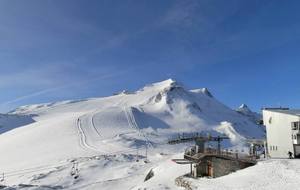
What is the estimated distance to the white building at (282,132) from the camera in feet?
150

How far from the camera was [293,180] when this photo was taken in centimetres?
2694

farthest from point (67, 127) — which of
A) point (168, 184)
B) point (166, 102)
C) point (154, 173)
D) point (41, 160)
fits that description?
point (168, 184)

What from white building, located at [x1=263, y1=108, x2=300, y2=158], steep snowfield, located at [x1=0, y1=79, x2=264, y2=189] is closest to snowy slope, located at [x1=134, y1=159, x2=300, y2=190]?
white building, located at [x1=263, y1=108, x2=300, y2=158]

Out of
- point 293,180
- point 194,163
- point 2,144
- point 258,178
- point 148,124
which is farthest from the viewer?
point 148,124

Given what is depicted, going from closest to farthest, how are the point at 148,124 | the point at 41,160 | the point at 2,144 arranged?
1. the point at 41,160
2. the point at 2,144
3. the point at 148,124

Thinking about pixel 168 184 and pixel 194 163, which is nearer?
pixel 168 184

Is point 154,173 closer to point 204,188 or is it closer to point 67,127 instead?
point 204,188

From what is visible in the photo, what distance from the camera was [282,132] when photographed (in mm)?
47906

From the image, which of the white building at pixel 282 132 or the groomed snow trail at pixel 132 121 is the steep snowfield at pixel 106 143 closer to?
the groomed snow trail at pixel 132 121

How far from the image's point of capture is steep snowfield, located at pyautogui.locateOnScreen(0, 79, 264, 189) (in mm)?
62875

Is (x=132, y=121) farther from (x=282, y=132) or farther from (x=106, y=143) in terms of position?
(x=282, y=132)

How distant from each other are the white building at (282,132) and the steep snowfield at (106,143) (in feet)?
57.9

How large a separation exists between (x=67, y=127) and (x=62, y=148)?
29811 millimetres

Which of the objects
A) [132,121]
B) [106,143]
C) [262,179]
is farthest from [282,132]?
[132,121]
